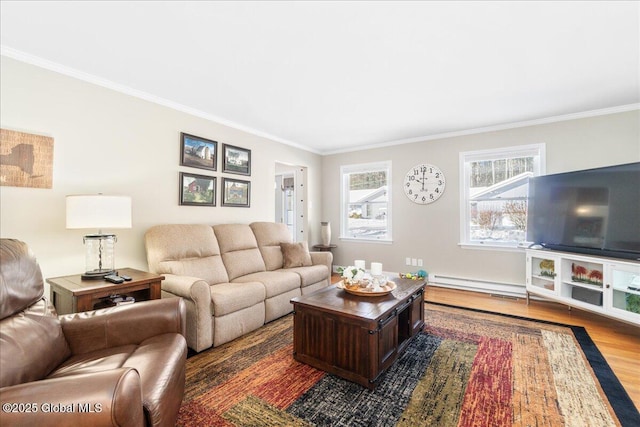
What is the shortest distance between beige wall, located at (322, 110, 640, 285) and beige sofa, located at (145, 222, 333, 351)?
1.59 meters

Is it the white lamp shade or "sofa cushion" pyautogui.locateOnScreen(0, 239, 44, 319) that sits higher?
the white lamp shade

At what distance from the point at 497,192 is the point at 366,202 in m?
2.10

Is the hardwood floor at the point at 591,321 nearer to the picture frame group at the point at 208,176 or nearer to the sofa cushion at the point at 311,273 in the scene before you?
the sofa cushion at the point at 311,273

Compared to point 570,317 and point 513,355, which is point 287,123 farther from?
point 570,317

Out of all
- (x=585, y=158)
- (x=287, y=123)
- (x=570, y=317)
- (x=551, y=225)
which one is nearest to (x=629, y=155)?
(x=585, y=158)

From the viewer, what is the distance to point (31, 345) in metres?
1.29

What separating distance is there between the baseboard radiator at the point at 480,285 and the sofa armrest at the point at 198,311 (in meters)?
3.51

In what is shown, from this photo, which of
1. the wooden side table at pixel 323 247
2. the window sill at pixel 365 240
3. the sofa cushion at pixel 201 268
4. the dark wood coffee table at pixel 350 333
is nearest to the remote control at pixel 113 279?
the sofa cushion at pixel 201 268

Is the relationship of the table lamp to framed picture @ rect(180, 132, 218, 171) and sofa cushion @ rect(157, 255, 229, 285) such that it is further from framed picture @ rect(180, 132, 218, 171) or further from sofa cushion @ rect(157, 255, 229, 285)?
framed picture @ rect(180, 132, 218, 171)

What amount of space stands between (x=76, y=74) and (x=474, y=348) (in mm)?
4288

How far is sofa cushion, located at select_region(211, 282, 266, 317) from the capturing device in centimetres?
249

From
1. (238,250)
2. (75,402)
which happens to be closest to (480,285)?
(238,250)

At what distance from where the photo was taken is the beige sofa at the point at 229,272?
2434mm

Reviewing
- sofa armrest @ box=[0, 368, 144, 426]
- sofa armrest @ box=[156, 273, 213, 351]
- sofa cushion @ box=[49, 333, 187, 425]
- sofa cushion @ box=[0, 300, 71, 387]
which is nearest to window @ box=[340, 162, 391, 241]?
sofa armrest @ box=[156, 273, 213, 351]
